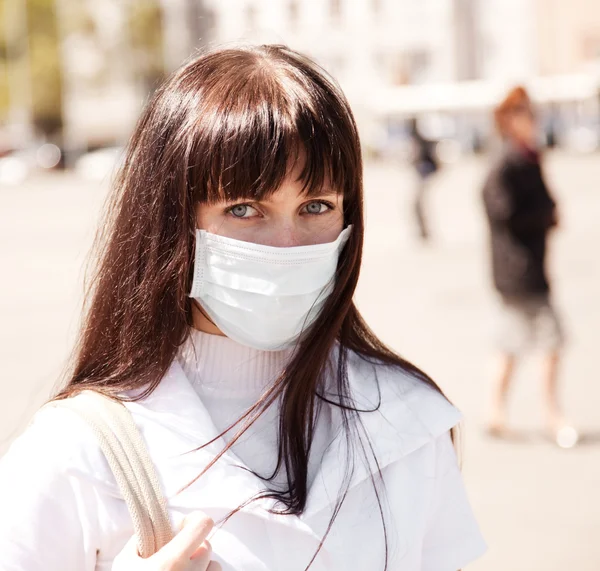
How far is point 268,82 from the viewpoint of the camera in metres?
1.50

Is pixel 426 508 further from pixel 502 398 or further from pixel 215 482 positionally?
pixel 502 398

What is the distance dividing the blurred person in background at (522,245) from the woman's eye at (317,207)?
414cm

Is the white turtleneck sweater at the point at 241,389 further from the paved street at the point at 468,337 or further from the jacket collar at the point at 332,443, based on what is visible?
the paved street at the point at 468,337

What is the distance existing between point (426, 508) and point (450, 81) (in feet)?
178

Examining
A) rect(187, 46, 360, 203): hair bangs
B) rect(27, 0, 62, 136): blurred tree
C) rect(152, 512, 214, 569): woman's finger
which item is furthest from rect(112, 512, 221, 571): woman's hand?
rect(27, 0, 62, 136): blurred tree

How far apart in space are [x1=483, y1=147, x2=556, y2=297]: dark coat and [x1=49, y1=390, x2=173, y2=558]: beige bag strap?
4.40 meters

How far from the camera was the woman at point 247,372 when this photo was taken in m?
1.37

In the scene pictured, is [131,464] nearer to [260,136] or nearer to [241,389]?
[241,389]

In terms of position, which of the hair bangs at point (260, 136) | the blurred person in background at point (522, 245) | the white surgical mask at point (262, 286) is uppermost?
the hair bangs at point (260, 136)

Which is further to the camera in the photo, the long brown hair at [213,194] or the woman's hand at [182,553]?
the long brown hair at [213,194]

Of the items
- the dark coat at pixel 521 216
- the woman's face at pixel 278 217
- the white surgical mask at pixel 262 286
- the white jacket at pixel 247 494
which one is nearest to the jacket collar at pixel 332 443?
the white jacket at pixel 247 494

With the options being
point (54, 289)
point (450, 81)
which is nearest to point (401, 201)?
point (54, 289)

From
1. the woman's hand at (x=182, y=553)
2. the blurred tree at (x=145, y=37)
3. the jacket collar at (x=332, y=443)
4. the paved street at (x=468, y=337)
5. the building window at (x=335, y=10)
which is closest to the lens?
the woman's hand at (x=182, y=553)

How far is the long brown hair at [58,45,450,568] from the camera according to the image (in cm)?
146
